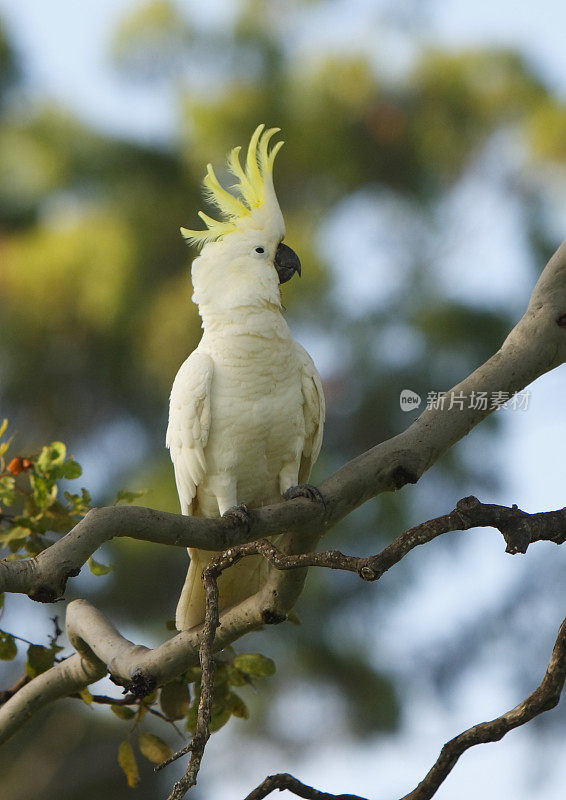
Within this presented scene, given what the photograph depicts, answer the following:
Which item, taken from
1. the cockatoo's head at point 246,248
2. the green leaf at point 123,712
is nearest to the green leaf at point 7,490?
the green leaf at point 123,712

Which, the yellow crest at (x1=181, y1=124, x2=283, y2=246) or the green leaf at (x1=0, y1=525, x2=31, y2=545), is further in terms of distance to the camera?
the yellow crest at (x1=181, y1=124, x2=283, y2=246)

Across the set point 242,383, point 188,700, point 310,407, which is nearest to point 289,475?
point 310,407

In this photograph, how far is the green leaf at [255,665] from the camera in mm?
2203

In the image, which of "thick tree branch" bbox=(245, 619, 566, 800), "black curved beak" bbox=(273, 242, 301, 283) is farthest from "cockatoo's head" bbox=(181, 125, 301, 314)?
"thick tree branch" bbox=(245, 619, 566, 800)

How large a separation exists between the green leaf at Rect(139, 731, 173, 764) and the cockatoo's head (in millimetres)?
1080

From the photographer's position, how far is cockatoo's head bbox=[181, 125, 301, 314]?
2.42 metres

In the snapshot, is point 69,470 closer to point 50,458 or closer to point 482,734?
point 50,458

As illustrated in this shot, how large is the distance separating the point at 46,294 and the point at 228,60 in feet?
6.46

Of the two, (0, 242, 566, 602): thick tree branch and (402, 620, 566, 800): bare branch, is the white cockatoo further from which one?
(402, 620, 566, 800): bare branch

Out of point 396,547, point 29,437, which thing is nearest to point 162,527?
point 396,547

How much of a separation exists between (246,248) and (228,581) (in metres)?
0.87

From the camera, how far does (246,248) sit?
8.10 feet

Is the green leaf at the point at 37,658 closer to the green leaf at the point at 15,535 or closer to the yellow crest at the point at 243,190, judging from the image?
the green leaf at the point at 15,535

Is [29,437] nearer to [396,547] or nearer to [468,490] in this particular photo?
[468,490]
